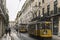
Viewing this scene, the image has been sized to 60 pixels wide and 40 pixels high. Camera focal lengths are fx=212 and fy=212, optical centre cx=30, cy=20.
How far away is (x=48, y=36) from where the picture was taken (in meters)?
29.7

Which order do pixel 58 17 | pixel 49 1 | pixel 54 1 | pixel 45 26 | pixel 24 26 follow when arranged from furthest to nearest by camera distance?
pixel 24 26 → pixel 49 1 → pixel 54 1 → pixel 58 17 → pixel 45 26

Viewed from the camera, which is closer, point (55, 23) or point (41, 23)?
point (41, 23)

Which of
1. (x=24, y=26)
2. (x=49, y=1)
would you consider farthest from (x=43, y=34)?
(x=24, y=26)

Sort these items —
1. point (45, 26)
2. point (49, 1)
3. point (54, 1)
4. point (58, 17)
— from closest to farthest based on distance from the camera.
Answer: point (45, 26), point (58, 17), point (54, 1), point (49, 1)

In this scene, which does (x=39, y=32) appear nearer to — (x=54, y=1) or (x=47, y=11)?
(x=54, y=1)

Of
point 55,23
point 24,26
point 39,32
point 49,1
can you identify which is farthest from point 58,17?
point 24,26

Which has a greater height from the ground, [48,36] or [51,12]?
[51,12]

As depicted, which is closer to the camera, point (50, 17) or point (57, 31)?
point (57, 31)

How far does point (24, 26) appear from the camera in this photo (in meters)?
66.9

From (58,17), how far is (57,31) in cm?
296

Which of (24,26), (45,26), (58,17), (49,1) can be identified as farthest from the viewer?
(24,26)

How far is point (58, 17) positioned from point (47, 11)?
7699 mm

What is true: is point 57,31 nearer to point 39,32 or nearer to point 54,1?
point 54,1

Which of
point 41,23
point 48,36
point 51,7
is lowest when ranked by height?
point 48,36
